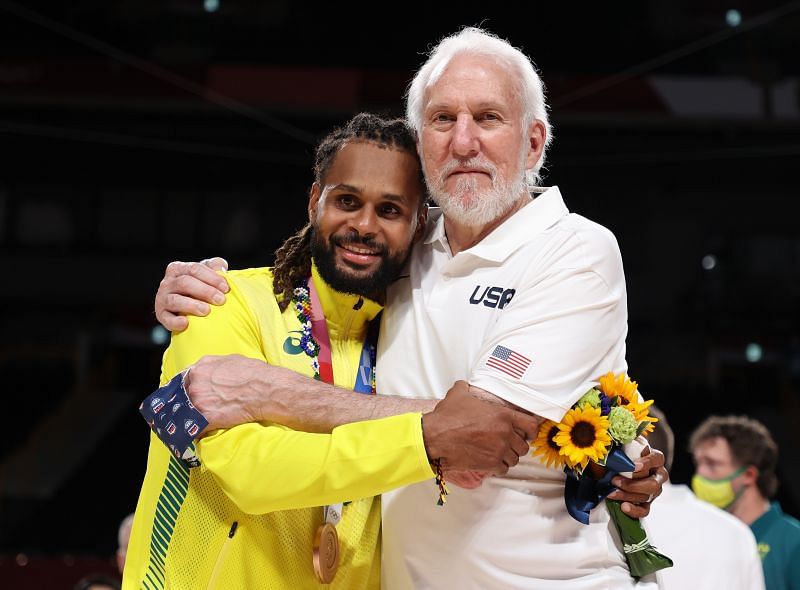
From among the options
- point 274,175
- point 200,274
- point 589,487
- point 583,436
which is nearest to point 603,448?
point 583,436

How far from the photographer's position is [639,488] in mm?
2439

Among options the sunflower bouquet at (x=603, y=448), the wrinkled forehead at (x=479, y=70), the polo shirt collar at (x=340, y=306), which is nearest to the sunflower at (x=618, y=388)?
the sunflower bouquet at (x=603, y=448)

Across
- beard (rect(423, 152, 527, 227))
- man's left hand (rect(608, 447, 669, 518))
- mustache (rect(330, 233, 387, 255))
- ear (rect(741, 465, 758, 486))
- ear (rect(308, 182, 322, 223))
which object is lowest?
ear (rect(741, 465, 758, 486))

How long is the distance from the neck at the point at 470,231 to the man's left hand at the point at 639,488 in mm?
649

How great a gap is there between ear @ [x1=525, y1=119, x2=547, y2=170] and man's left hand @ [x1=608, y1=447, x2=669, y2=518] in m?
0.78

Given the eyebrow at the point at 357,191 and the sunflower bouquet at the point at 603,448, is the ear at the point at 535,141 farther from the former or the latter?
the sunflower bouquet at the point at 603,448

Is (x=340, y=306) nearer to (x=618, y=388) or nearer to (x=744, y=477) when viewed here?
(x=618, y=388)

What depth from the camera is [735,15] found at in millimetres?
8531

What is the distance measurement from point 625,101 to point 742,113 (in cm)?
99

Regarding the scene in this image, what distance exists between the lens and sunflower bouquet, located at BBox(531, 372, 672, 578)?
7.36 ft

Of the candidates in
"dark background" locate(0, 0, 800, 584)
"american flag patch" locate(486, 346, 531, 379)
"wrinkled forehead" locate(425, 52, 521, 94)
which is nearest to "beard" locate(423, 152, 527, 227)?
"wrinkled forehead" locate(425, 52, 521, 94)

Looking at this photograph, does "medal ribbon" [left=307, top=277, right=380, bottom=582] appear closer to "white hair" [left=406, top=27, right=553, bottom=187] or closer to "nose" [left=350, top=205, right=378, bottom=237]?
"nose" [left=350, top=205, right=378, bottom=237]

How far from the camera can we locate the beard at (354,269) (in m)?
2.55

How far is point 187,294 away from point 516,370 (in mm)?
806
